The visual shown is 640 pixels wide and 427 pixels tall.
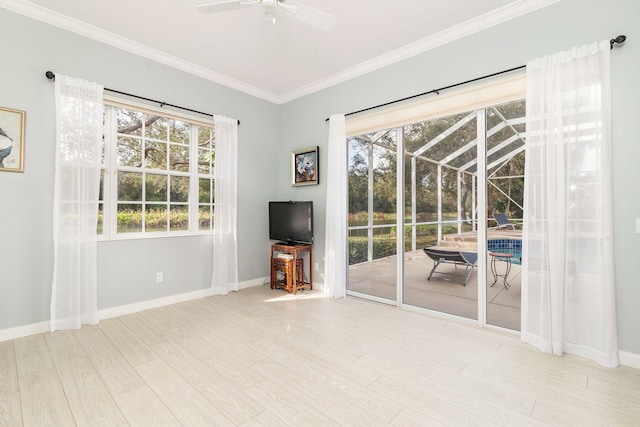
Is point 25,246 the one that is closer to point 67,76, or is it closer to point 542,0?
point 67,76

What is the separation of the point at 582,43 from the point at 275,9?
240 centimetres

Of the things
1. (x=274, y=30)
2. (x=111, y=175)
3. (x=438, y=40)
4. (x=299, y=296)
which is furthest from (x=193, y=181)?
(x=438, y=40)

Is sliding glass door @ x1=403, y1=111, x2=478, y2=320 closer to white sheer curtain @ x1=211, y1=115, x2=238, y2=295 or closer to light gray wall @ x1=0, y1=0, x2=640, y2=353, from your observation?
light gray wall @ x1=0, y1=0, x2=640, y2=353

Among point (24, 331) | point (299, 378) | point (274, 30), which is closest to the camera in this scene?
point (299, 378)

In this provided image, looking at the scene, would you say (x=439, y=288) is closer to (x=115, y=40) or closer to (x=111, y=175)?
(x=111, y=175)

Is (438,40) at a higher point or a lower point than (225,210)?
higher

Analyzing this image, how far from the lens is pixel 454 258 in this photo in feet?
11.1

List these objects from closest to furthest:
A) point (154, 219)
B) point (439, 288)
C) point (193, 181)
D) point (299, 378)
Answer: point (299, 378)
point (154, 219)
point (439, 288)
point (193, 181)

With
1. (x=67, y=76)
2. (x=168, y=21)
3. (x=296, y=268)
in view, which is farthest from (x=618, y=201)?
(x=67, y=76)

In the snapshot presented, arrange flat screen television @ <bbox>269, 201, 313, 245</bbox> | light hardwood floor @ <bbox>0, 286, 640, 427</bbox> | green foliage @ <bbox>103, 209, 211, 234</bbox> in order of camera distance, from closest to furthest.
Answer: light hardwood floor @ <bbox>0, 286, 640, 427</bbox> < green foliage @ <bbox>103, 209, 211, 234</bbox> < flat screen television @ <bbox>269, 201, 313, 245</bbox>

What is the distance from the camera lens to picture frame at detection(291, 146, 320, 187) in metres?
4.27

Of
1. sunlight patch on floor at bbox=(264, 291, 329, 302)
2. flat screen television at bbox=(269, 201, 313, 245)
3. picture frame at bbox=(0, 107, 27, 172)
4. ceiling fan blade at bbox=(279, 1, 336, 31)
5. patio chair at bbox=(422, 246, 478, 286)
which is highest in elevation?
ceiling fan blade at bbox=(279, 1, 336, 31)

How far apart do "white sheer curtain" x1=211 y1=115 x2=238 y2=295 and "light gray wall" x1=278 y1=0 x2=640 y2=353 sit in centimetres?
208

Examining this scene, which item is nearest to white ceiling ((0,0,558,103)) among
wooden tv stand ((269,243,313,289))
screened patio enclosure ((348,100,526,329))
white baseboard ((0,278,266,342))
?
screened patio enclosure ((348,100,526,329))
